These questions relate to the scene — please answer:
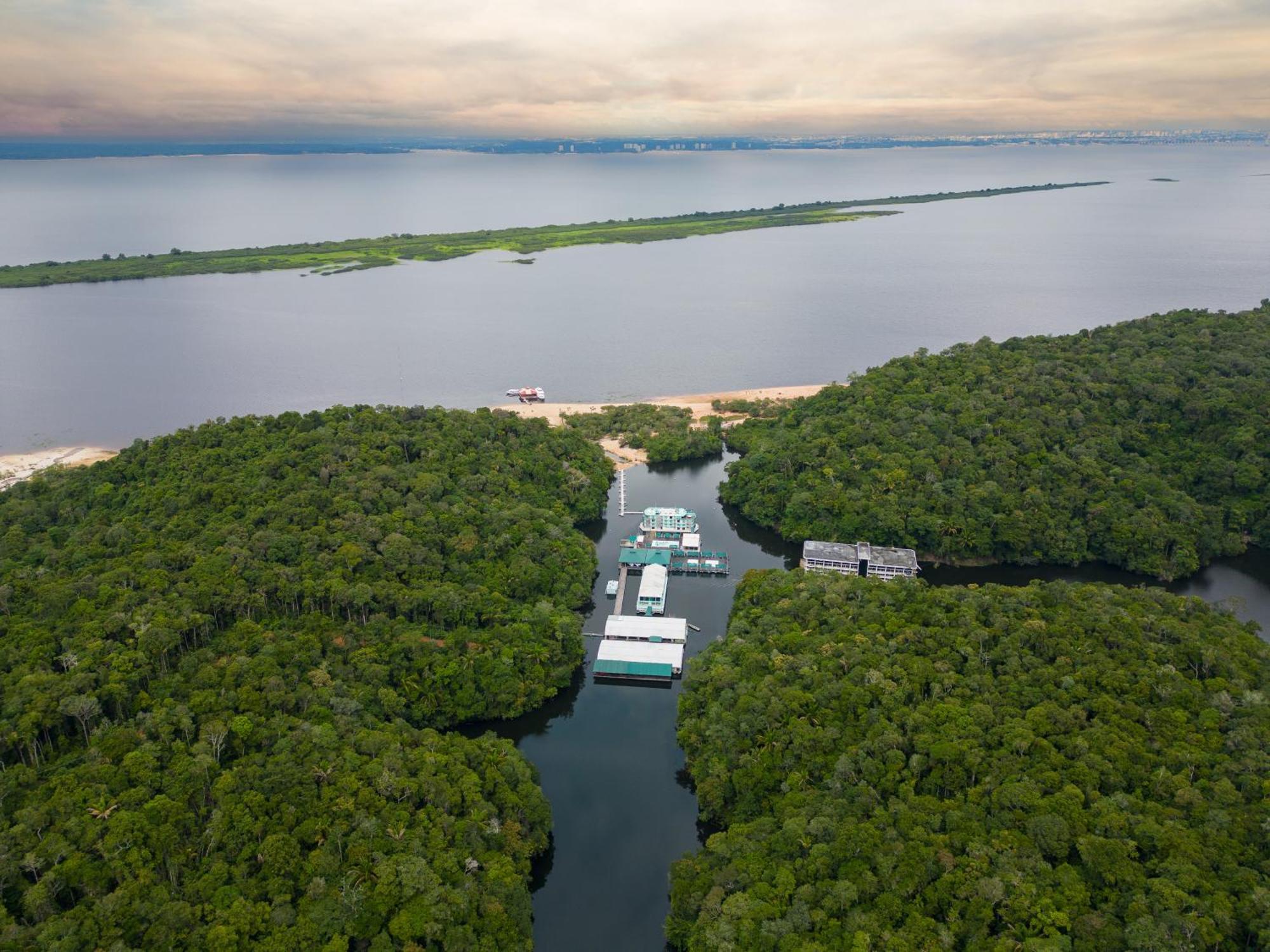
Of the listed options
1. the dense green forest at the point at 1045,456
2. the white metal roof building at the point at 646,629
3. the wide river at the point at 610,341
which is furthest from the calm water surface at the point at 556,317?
the white metal roof building at the point at 646,629

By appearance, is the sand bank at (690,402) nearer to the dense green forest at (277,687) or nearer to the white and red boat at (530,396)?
the white and red boat at (530,396)

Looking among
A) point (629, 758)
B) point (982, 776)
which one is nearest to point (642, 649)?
point (629, 758)

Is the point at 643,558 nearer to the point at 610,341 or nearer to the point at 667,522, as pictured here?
the point at 667,522

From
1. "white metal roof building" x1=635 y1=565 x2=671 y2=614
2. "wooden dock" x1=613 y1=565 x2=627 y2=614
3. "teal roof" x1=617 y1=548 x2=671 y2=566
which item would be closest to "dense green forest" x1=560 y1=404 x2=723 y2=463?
"teal roof" x1=617 y1=548 x2=671 y2=566

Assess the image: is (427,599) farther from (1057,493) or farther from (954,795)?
(1057,493)

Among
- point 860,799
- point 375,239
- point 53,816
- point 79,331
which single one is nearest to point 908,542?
point 860,799

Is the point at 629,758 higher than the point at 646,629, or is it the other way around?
the point at 646,629

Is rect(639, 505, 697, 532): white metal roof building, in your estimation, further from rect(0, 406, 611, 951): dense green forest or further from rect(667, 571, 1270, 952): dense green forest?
rect(667, 571, 1270, 952): dense green forest
